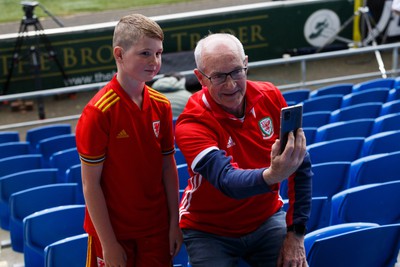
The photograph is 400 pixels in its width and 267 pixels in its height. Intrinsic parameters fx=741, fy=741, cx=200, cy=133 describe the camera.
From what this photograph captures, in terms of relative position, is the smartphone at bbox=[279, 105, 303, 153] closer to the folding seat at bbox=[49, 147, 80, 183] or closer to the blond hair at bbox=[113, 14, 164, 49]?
the blond hair at bbox=[113, 14, 164, 49]

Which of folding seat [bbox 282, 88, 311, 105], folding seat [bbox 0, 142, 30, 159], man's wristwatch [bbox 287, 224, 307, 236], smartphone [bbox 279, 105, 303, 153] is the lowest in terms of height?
folding seat [bbox 0, 142, 30, 159]

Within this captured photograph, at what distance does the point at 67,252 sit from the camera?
3.21m

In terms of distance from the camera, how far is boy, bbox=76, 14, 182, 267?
2717 mm

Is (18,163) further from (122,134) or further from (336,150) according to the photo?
(122,134)

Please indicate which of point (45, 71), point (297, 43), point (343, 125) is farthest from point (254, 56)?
point (343, 125)

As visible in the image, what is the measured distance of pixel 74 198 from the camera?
172 inches

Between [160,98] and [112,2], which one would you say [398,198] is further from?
[112,2]

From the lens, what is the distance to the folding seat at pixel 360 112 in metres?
5.95

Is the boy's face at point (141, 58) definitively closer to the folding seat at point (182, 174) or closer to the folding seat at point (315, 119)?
the folding seat at point (182, 174)

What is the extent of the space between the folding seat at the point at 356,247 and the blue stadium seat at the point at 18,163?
326cm

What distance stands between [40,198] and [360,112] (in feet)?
9.26

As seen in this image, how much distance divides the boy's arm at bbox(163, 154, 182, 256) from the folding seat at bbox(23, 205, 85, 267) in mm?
872

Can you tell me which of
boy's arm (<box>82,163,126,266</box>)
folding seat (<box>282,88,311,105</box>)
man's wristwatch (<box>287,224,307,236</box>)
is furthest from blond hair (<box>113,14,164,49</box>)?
folding seat (<box>282,88,311,105</box>)

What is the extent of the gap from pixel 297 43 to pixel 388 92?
593 centimetres
